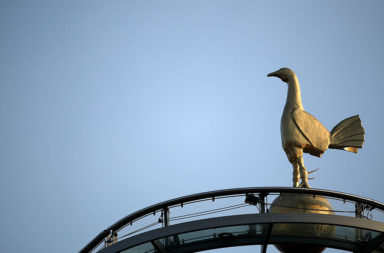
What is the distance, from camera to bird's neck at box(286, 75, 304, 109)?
26297 mm

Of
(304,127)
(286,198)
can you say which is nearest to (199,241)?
(286,198)

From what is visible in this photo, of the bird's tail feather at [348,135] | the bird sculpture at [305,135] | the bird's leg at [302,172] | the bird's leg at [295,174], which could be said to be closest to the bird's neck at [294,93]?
the bird sculpture at [305,135]

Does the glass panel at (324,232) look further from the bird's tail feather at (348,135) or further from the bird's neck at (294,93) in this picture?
the bird's neck at (294,93)

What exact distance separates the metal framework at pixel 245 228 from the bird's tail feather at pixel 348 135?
18.8ft

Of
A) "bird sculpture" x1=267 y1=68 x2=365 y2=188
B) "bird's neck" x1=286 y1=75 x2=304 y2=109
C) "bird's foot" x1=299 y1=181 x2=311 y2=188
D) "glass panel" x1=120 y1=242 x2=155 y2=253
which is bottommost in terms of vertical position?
"glass panel" x1=120 y1=242 x2=155 y2=253

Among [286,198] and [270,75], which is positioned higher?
[270,75]

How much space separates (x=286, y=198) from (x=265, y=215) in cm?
164

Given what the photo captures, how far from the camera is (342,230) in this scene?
2033 cm

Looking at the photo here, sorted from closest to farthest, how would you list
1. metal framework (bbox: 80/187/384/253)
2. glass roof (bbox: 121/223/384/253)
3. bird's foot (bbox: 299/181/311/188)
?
metal framework (bbox: 80/187/384/253) → glass roof (bbox: 121/223/384/253) → bird's foot (bbox: 299/181/311/188)

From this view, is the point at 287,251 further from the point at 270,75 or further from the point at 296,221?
the point at 270,75

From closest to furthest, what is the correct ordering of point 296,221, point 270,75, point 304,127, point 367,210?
point 296,221 < point 367,210 < point 304,127 < point 270,75

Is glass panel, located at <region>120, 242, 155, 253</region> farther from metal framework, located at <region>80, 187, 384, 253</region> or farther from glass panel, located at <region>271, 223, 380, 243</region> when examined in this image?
glass panel, located at <region>271, 223, 380, 243</region>

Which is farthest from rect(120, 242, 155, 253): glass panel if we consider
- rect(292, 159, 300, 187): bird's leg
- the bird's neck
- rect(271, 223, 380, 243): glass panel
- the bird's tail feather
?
the bird's tail feather

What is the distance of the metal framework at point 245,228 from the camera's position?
1942 cm
